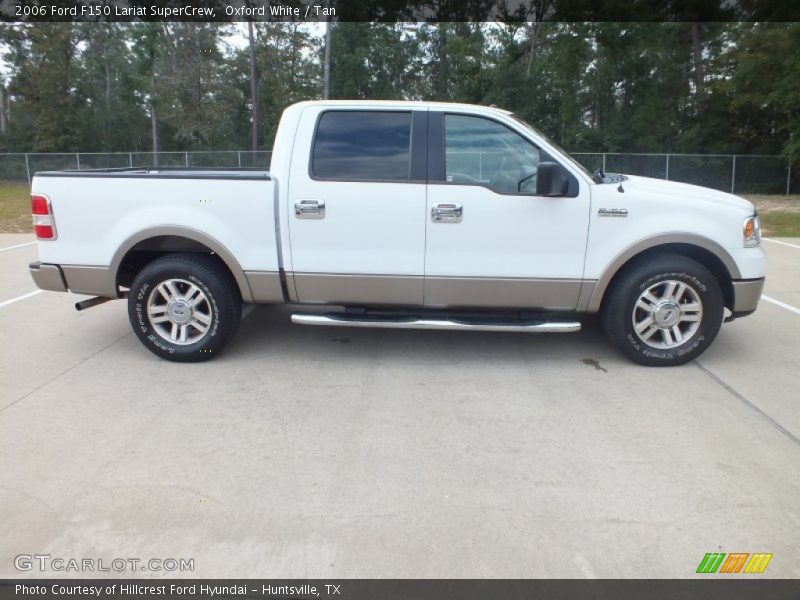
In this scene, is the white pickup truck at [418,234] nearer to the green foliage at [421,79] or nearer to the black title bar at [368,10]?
the green foliage at [421,79]

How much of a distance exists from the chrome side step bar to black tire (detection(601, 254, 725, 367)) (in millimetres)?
379

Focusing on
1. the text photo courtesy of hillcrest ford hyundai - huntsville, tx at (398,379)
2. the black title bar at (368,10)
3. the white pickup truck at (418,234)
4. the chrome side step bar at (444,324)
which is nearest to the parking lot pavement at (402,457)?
the text photo courtesy of hillcrest ford hyundai - huntsville, tx at (398,379)

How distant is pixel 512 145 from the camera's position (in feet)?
16.3

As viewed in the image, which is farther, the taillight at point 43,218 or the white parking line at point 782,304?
the white parking line at point 782,304

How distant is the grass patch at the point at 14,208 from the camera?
14.8m

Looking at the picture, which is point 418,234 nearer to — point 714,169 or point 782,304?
point 782,304

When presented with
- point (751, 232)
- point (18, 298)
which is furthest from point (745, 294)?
point (18, 298)

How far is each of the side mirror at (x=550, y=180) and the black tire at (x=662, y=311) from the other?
35.6 inches

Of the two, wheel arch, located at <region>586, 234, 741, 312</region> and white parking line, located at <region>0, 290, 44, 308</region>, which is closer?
wheel arch, located at <region>586, 234, 741, 312</region>

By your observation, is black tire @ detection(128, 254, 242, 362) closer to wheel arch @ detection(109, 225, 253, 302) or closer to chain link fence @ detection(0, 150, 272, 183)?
wheel arch @ detection(109, 225, 253, 302)

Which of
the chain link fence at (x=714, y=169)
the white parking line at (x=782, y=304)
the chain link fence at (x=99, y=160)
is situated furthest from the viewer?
the chain link fence at (x=99, y=160)

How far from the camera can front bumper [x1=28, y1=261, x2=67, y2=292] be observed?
5.19 m
